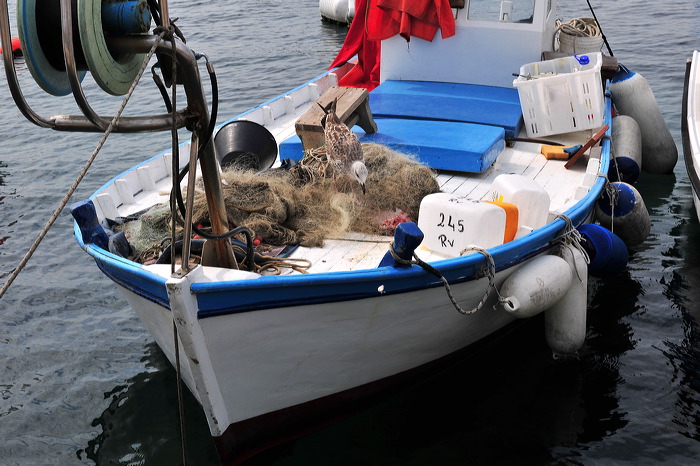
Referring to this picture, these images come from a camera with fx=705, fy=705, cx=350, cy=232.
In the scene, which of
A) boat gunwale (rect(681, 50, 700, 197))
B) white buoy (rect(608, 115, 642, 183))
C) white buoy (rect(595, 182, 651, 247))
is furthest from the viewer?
white buoy (rect(608, 115, 642, 183))

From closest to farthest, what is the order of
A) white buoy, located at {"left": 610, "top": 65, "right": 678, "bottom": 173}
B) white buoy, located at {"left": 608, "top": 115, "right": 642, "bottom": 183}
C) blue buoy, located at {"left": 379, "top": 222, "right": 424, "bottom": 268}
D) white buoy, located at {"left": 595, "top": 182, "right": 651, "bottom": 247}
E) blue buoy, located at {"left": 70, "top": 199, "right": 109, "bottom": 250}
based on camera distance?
blue buoy, located at {"left": 379, "top": 222, "right": 424, "bottom": 268} → blue buoy, located at {"left": 70, "top": 199, "right": 109, "bottom": 250} → white buoy, located at {"left": 595, "top": 182, "right": 651, "bottom": 247} → white buoy, located at {"left": 608, "top": 115, "right": 642, "bottom": 183} → white buoy, located at {"left": 610, "top": 65, "right": 678, "bottom": 173}

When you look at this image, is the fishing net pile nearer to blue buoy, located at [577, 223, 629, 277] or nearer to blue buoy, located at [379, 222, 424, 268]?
blue buoy, located at [379, 222, 424, 268]

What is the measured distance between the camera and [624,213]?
23.1 feet

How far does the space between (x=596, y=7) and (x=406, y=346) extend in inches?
718

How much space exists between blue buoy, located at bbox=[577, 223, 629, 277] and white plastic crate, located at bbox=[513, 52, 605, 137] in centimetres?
152

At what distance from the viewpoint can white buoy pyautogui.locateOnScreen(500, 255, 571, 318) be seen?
203 inches

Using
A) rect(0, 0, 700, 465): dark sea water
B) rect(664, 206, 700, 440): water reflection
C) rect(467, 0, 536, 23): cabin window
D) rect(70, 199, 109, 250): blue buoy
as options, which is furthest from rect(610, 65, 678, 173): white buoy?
rect(70, 199, 109, 250): blue buoy

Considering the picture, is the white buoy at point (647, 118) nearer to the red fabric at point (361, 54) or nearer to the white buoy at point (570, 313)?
the red fabric at point (361, 54)

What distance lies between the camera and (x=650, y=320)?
22.7 feet

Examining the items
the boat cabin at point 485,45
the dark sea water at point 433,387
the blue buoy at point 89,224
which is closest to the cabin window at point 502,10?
the boat cabin at point 485,45

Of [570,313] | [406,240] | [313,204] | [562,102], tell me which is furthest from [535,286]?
[562,102]

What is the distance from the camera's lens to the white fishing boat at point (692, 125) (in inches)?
308

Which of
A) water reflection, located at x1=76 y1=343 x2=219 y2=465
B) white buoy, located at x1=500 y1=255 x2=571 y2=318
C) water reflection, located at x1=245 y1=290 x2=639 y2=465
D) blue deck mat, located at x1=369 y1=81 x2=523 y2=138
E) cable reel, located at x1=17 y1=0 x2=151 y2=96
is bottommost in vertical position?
water reflection, located at x1=76 y1=343 x2=219 y2=465

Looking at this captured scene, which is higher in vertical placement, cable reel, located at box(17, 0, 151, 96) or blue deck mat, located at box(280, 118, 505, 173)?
cable reel, located at box(17, 0, 151, 96)
